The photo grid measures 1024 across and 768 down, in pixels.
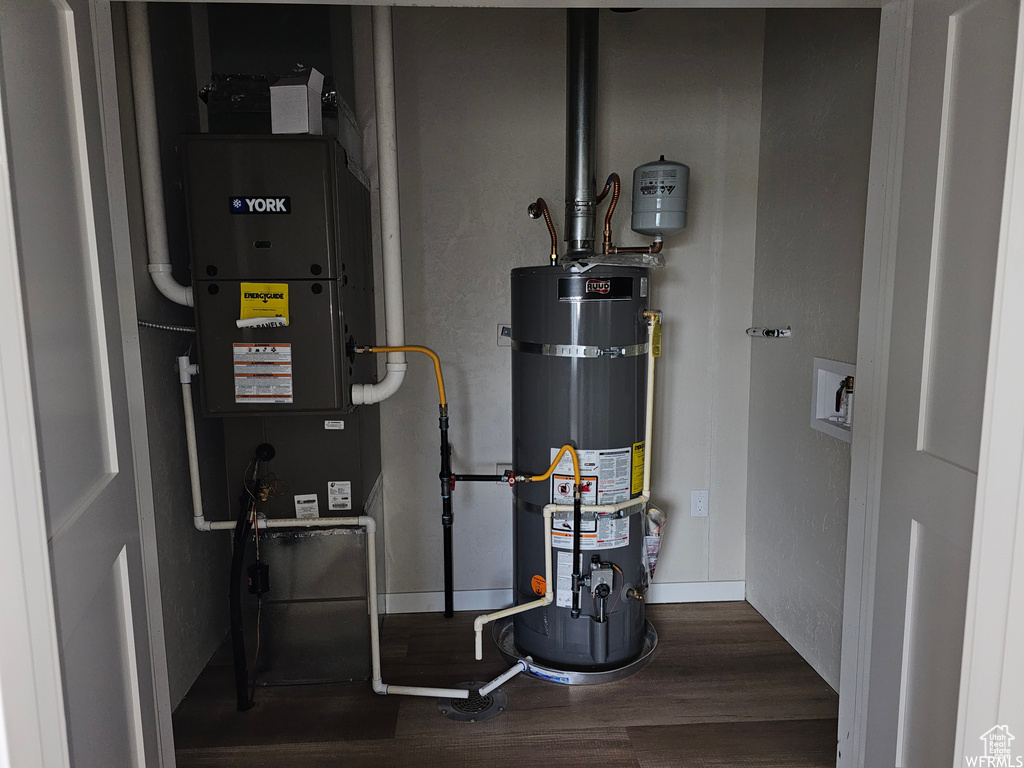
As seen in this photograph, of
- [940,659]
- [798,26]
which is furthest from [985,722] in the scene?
[798,26]

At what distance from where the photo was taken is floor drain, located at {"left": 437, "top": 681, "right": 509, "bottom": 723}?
198 centimetres

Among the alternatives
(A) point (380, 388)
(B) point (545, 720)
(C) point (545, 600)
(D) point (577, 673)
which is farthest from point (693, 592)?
(A) point (380, 388)

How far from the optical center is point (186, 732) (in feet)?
6.29

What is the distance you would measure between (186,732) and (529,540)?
3.92 ft

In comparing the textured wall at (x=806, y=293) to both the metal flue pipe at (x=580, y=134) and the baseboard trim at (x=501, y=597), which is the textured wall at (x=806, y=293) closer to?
the baseboard trim at (x=501, y=597)

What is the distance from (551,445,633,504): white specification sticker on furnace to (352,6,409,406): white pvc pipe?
61 cm

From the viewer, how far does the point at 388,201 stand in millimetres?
2033

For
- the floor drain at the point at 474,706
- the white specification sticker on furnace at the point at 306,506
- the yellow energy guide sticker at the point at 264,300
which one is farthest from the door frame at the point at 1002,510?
the white specification sticker on furnace at the point at 306,506

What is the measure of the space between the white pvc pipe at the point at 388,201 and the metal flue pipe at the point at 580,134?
0.60 m

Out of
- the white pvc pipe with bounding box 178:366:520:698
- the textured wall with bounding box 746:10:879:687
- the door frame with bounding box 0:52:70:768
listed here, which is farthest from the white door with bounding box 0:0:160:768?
the textured wall with bounding box 746:10:879:687

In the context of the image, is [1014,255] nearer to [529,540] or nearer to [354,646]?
[529,540]

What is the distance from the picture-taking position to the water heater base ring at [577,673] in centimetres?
214

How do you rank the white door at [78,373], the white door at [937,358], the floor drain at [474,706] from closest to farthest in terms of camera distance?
the white door at [78,373], the white door at [937,358], the floor drain at [474,706]

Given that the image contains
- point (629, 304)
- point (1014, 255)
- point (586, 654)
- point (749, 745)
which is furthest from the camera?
point (586, 654)
